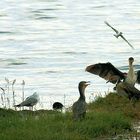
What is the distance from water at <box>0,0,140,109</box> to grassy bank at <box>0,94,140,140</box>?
9.95ft

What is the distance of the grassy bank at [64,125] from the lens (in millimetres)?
12148

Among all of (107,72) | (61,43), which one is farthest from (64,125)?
(61,43)

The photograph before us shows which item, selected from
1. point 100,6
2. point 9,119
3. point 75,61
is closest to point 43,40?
point 75,61

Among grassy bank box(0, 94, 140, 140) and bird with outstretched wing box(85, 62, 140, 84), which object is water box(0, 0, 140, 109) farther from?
grassy bank box(0, 94, 140, 140)

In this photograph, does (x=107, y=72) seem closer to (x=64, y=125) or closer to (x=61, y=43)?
(x=64, y=125)

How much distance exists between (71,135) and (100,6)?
34571 millimetres

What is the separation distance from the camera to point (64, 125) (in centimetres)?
1291

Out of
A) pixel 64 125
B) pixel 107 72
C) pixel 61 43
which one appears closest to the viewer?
pixel 64 125

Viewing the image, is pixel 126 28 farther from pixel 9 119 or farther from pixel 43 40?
pixel 9 119

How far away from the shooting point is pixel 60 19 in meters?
42.0

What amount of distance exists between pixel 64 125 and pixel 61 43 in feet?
70.6

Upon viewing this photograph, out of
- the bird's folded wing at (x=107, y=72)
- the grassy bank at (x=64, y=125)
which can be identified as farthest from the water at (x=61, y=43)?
the grassy bank at (x=64, y=125)

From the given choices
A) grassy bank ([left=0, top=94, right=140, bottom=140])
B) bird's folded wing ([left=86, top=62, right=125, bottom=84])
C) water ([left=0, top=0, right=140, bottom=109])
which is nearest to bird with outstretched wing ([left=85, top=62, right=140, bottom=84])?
bird's folded wing ([left=86, top=62, right=125, bottom=84])

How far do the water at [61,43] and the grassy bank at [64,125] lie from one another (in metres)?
3.03
